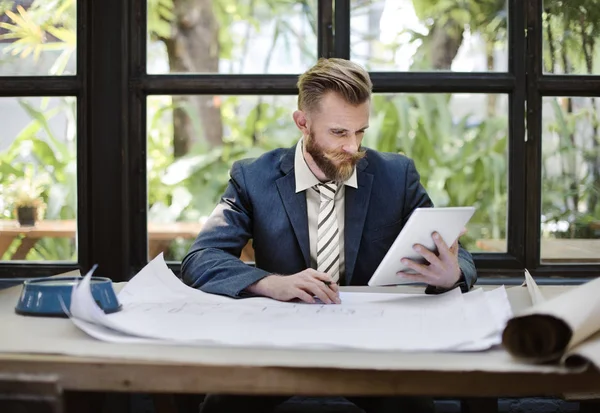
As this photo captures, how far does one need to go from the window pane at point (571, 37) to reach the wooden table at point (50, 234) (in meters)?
1.21

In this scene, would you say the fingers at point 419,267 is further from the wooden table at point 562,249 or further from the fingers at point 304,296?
the wooden table at point 562,249

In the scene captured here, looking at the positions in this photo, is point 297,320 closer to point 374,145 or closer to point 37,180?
point 374,145

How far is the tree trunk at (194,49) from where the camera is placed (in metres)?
2.52

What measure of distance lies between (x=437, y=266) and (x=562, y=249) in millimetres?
1123

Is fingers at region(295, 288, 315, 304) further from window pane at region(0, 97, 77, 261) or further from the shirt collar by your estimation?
window pane at region(0, 97, 77, 261)

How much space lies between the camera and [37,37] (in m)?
2.49

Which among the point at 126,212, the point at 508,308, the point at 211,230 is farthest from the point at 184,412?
the point at 126,212

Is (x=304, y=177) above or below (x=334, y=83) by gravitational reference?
below

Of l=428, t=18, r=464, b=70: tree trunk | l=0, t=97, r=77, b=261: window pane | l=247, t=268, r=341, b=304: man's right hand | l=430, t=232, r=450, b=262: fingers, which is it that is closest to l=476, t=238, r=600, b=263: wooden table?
l=428, t=18, r=464, b=70: tree trunk

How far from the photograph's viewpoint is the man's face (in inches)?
79.7

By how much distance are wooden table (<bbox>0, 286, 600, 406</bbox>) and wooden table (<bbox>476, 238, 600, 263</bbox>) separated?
1.55 metres

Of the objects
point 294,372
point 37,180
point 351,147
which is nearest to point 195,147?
point 37,180

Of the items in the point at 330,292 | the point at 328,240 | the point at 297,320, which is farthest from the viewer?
the point at 328,240

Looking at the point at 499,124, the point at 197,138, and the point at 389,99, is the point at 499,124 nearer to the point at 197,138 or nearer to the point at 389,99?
the point at 389,99
